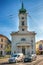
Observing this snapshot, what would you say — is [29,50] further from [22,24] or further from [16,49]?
[22,24]

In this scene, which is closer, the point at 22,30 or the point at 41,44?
the point at 22,30

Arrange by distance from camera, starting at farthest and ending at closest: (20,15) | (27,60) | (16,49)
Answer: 1. (20,15)
2. (16,49)
3. (27,60)

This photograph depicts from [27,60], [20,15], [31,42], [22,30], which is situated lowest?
[27,60]

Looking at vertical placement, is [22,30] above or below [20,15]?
below

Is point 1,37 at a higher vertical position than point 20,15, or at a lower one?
lower

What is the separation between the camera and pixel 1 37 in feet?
273

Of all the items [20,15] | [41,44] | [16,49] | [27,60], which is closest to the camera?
[27,60]

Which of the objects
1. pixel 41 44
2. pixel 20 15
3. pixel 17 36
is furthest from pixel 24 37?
pixel 41 44

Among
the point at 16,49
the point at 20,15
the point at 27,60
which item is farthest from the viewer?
the point at 20,15

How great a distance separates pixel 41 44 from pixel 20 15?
23894 mm

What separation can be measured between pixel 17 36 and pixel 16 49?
5.58 m

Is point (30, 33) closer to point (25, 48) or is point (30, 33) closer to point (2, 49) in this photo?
point (25, 48)

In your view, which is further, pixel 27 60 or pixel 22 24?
pixel 22 24

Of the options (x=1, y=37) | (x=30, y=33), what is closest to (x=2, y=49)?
(x=1, y=37)
